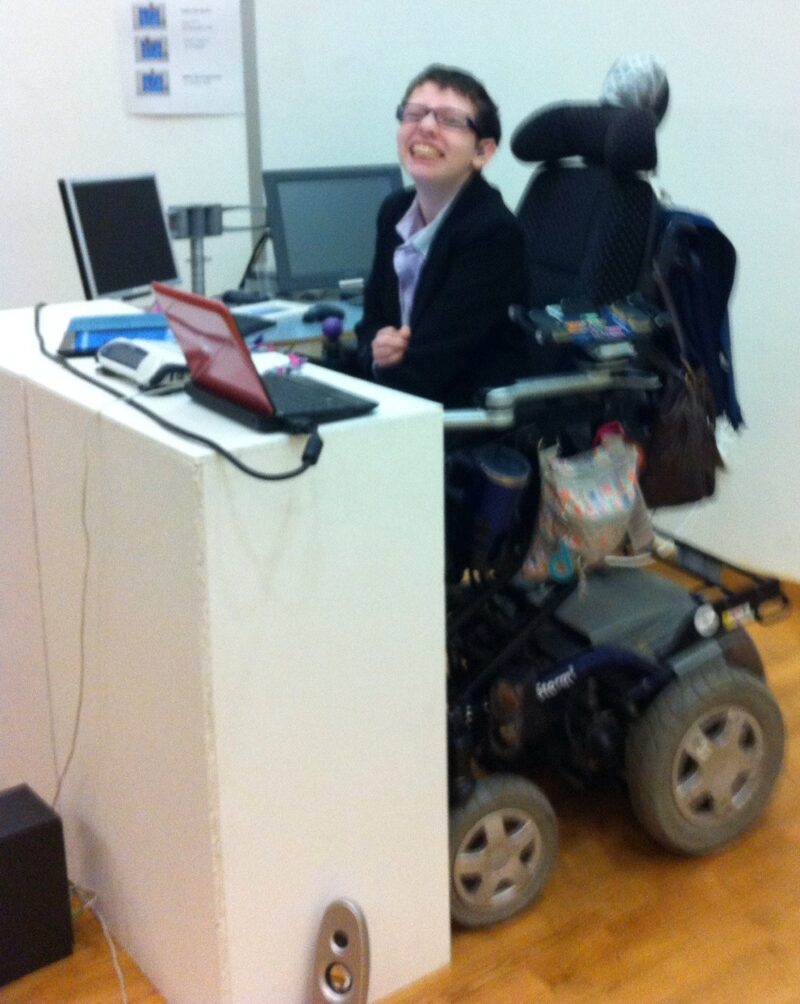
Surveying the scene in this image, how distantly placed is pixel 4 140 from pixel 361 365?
63.4 inches

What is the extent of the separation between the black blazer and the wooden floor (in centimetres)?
88

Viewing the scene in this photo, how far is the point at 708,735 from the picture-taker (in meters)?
2.00

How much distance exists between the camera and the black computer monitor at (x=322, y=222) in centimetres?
327

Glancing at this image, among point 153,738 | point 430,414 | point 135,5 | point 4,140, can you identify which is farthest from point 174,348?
point 135,5

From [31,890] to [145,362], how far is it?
0.84m

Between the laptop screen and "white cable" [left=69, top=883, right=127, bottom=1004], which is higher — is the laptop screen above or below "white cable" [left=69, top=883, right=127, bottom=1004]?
above

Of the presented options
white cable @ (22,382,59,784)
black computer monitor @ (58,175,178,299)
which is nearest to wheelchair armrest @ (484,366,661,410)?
white cable @ (22,382,59,784)

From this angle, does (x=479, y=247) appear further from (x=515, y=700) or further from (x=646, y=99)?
(x=515, y=700)

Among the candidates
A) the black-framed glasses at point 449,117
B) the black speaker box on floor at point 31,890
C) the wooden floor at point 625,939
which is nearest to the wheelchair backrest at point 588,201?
the black-framed glasses at point 449,117

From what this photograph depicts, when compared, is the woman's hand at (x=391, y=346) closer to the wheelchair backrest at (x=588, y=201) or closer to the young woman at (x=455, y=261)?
the young woman at (x=455, y=261)

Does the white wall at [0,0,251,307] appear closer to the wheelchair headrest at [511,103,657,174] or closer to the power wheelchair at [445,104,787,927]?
the wheelchair headrest at [511,103,657,174]

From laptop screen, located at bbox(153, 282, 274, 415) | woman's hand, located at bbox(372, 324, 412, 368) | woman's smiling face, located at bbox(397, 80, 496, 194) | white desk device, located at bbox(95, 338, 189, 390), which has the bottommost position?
woman's hand, located at bbox(372, 324, 412, 368)

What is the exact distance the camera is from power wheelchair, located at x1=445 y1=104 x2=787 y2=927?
1796 millimetres

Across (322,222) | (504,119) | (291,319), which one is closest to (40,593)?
(291,319)
